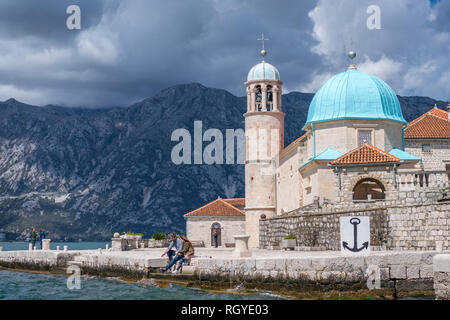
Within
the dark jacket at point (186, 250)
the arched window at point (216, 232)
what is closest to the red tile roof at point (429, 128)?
the arched window at point (216, 232)

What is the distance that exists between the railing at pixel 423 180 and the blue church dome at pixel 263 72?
70.6ft

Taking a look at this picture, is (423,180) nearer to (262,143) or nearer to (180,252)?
(180,252)

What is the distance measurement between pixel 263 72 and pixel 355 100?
13.5 m

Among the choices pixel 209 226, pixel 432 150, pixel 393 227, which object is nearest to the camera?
pixel 393 227

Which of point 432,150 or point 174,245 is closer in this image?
point 174,245

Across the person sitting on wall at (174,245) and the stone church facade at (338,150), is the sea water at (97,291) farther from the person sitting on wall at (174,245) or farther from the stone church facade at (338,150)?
the stone church facade at (338,150)

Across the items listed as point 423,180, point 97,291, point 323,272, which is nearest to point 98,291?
point 97,291

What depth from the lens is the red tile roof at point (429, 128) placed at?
1738 inches

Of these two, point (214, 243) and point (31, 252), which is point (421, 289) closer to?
point (31, 252)

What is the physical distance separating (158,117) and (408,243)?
183 meters

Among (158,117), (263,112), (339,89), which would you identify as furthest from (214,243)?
(158,117)

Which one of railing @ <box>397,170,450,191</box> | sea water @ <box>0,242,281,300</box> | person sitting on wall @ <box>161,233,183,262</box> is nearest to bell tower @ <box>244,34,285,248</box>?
→ railing @ <box>397,170,450,191</box>

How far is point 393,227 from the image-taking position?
2009cm
